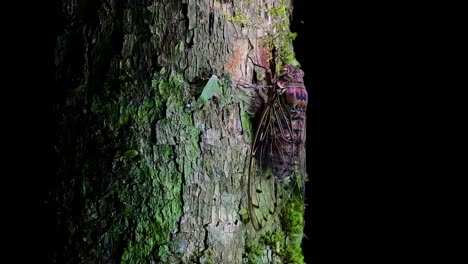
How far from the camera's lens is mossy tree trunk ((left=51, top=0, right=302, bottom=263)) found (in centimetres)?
122

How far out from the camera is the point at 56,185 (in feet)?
4.19

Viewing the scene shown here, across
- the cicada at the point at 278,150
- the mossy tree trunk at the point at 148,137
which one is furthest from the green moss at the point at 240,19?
the cicada at the point at 278,150

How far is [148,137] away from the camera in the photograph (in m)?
1.24

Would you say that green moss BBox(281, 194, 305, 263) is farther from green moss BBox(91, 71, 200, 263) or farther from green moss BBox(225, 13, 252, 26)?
green moss BBox(225, 13, 252, 26)

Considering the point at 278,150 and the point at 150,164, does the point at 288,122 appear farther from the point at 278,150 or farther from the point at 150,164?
the point at 150,164

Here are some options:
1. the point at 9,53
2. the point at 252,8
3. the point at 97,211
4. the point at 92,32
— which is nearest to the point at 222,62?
the point at 252,8

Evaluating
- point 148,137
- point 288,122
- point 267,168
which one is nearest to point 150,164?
point 148,137

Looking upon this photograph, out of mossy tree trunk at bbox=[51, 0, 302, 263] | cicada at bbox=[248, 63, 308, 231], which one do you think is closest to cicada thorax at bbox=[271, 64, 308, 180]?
cicada at bbox=[248, 63, 308, 231]

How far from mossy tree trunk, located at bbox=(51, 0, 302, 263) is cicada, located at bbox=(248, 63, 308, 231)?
54mm

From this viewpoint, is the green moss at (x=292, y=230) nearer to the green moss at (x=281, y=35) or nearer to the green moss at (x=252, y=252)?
the green moss at (x=252, y=252)

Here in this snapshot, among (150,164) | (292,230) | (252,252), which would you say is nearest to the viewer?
(150,164)

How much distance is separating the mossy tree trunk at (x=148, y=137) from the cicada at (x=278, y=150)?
0.05m

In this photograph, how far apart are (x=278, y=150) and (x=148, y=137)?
404 mm

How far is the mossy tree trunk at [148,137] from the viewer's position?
1223 millimetres
